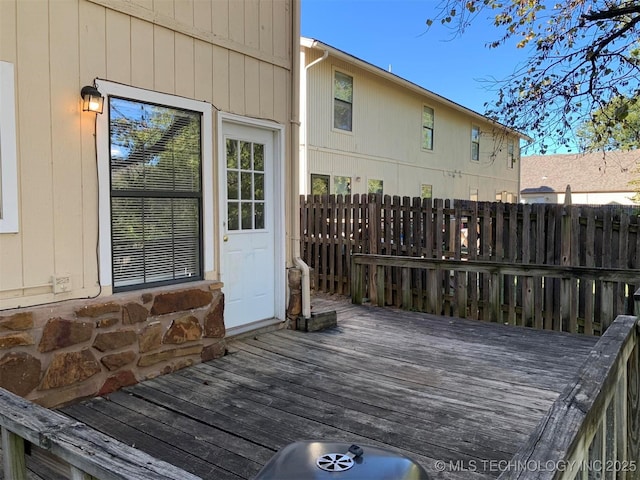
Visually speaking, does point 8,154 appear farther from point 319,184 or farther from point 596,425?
point 319,184

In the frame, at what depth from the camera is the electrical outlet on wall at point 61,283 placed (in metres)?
3.32

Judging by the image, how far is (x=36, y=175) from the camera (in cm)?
320

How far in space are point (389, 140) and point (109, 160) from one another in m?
10.3

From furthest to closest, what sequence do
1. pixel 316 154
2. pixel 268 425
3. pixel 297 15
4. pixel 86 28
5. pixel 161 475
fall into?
pixel 316 154 → pixel 297 15 → pixel 86 28 → pixel 268 425 → pixel 161 475

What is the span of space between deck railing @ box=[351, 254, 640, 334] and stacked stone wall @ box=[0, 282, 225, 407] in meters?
3.07

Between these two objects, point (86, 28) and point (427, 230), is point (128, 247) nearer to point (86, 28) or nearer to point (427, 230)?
point (86, 28)

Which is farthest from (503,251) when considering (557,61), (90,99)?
(90,99)

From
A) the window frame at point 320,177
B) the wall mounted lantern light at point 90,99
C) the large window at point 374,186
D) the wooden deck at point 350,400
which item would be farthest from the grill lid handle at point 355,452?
the large window at point 374,186

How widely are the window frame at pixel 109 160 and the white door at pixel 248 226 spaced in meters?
0.23

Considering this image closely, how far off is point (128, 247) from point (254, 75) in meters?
2.27

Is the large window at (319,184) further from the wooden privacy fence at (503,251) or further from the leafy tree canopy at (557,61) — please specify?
the leafy tree canopy at (557,61)

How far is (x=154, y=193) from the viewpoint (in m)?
3.96

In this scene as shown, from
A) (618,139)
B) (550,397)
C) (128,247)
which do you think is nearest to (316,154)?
(618,139)

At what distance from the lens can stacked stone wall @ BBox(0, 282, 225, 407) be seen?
3092 mm
